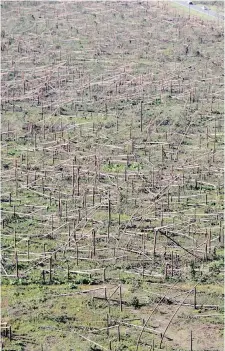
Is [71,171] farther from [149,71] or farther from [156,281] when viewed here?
[149,71]

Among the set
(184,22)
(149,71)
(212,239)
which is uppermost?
(184,22)

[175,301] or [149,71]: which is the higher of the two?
[149,71]

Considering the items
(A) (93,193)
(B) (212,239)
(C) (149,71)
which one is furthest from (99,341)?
(C) (149,71)

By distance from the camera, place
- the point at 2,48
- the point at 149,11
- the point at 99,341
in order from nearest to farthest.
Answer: the point at 99,341 < the point at 2,48 < the point at 149,11

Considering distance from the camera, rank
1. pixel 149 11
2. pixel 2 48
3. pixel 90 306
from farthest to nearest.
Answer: pixel 149 11, pixel 2 48, pixel 90 306

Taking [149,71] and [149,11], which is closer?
[149,71]

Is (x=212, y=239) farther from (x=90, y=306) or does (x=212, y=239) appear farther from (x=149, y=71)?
(x=149, y=71)

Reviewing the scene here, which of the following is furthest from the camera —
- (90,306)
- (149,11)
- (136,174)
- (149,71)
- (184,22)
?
(149,11)

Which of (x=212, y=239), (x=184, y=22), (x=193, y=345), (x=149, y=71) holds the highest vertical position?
(x=184, y=22)

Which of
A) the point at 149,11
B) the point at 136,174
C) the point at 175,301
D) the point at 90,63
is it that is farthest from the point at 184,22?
the point at 175,301
